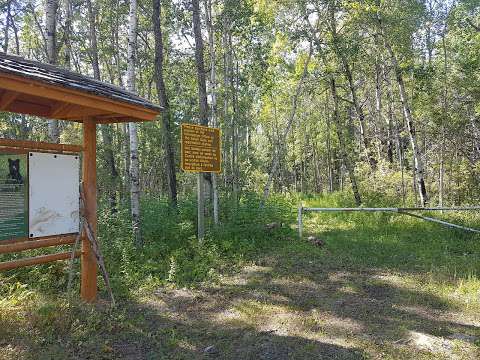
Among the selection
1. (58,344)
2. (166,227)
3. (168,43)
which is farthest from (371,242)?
(168,43)

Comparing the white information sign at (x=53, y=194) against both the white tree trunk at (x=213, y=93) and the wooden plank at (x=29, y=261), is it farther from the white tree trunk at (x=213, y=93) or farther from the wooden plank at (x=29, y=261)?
the white tree trunk at (x=213, y=93)

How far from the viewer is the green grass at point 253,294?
4586 mm

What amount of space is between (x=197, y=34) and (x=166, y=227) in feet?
19.2

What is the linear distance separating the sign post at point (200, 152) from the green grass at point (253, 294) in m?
1.11

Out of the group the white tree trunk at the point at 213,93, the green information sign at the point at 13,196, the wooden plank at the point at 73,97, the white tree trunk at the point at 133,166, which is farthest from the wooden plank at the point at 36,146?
the white tree trunk at the point at 213,93

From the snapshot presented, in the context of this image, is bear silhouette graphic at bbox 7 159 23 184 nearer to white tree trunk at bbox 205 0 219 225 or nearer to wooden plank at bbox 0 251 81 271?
wooden plank at bbox 0 251 81 271

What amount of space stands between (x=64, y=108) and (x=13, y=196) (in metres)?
1.56

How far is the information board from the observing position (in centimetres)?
876

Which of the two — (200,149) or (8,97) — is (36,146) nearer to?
(8,97)

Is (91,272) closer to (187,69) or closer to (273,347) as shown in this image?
(273,347)

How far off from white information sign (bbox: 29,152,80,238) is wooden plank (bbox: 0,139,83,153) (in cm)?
8

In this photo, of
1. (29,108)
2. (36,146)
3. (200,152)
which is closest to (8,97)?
(36,146)

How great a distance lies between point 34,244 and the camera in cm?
511

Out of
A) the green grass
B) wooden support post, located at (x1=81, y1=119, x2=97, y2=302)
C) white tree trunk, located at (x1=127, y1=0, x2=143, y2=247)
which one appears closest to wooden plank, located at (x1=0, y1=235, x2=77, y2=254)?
wooden support post, located at (x1=81, y1=119, x2=97, y2=302)
